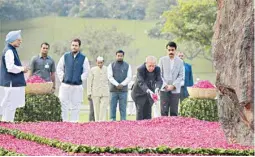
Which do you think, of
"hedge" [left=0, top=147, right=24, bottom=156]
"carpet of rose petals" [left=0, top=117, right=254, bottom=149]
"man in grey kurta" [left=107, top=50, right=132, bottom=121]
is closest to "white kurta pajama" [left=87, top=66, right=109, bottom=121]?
"man in grey kurta" [left=107, top=50, right=132, bottom=121]

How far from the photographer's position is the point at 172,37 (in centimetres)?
4131

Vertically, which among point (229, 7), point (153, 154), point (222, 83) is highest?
point (229, 7)

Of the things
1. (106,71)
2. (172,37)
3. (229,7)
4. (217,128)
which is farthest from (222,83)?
(172,37)

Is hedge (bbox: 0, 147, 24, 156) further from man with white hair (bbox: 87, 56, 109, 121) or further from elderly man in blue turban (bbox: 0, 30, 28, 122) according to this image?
man with white hair (bbox: 87, 56, 109, 121)

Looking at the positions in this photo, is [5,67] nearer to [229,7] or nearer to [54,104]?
[54,104]

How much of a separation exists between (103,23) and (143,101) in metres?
19.8

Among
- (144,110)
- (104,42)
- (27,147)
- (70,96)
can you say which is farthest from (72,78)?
(104,42)

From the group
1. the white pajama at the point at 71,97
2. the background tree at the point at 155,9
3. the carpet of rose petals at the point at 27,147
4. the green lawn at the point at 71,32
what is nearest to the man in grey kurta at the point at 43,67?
the white pajama at the point at 71,97

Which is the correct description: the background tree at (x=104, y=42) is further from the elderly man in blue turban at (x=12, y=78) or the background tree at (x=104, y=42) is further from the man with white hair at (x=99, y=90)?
the elderly man in blue turban at (x=12, y=78)

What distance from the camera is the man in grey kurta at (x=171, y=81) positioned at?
16.5 meters

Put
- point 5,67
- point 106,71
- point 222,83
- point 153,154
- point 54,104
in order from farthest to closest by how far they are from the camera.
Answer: point 106,71 → point 54,104 → point 5,67 → point 222,83 → point 153,154

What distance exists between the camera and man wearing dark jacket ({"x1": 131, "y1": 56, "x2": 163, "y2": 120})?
51.7ft

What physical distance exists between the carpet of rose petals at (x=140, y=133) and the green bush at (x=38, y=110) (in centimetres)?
215

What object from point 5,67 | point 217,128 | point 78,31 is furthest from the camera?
point 78,31
